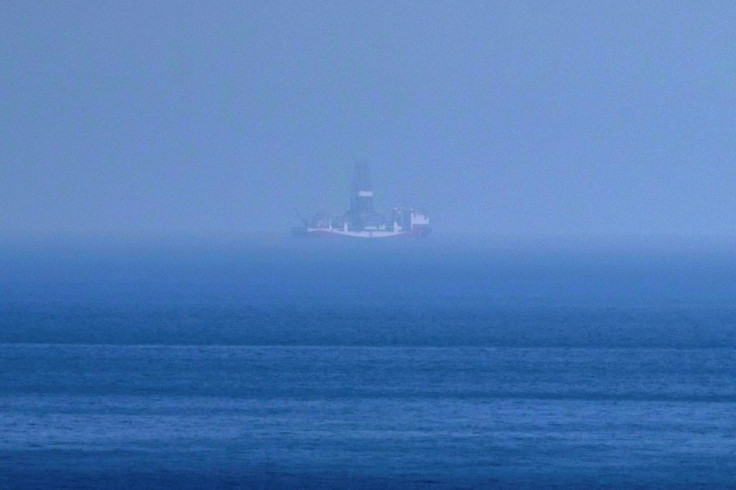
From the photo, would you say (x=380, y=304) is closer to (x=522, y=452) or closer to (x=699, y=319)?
Answer: (x=699, y=319)

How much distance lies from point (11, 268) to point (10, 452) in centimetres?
10249

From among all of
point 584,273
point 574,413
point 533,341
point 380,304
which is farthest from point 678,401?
point 584,273

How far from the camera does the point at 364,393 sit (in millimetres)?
37125

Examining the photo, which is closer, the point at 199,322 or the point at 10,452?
the point at 10,452

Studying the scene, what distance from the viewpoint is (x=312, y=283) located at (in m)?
98.0

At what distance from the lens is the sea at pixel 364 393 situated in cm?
2631

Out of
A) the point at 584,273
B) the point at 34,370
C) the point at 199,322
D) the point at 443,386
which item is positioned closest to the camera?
the point at 443,386

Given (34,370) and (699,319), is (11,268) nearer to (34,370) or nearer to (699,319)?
(699,319)

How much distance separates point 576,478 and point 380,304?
50.0m

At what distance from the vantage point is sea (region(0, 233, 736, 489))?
2631cm

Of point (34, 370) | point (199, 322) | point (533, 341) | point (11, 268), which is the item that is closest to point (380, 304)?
point (199, 322)

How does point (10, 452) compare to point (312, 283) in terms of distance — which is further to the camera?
point (312, 283)

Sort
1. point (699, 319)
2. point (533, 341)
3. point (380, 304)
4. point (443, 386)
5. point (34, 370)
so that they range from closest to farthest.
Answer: point (443, 386) → point (34, 370) → point (533, 341) → point (699, 319) → point (380, 304)

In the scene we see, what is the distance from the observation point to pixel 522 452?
28094 millimetres
